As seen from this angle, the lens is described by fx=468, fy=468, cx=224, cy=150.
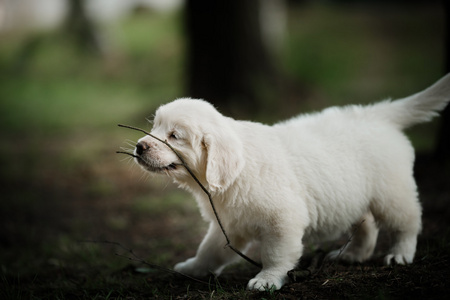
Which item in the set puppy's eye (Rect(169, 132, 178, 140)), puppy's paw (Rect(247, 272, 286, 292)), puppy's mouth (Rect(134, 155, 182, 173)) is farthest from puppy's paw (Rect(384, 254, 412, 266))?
puppy's eye (Rect(169, 132, 178, 140))

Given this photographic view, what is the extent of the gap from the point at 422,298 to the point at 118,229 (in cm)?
418

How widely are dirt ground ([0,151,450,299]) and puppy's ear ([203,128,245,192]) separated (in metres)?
0.80

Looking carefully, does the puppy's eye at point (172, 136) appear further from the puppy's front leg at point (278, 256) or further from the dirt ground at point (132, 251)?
the puppy's front leg at point (278, 256)

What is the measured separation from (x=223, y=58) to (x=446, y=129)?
518 cm

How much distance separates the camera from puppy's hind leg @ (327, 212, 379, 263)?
4.18 metres

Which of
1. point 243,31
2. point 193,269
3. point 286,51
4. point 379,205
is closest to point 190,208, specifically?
point 193,269

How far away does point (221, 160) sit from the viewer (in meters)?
3.49

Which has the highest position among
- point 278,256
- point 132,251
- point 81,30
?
point 81,30

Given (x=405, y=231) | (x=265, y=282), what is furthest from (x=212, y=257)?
(x=405, y=231)

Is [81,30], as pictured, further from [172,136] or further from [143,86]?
[172,136]

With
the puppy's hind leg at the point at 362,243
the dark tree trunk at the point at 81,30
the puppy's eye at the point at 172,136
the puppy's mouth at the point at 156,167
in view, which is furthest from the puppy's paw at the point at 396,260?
the dark tree trunk at the point at 81,30

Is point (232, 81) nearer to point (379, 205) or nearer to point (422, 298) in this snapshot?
point (379, 205)

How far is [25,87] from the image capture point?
1714 cm

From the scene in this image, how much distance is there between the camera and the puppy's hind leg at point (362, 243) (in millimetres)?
4184
